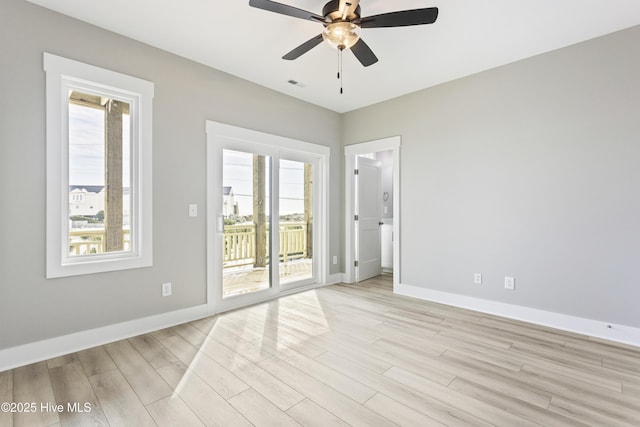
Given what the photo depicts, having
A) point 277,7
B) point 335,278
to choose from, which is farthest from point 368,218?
point 277,7

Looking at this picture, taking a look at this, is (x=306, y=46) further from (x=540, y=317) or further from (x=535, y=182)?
(x=540, y=317)

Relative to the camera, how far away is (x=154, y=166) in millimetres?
2984

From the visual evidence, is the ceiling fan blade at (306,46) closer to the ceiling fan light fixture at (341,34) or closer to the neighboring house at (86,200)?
the ceiling fan light fixture at (341,34)

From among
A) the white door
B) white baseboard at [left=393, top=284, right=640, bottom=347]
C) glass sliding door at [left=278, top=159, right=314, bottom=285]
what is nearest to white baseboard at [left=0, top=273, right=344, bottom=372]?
glass sliding door at [left=278, top=159, right=314, bottom=285]

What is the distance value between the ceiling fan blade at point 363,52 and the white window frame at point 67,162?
6.68ft

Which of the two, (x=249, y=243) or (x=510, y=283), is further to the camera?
(x=249, y=243)

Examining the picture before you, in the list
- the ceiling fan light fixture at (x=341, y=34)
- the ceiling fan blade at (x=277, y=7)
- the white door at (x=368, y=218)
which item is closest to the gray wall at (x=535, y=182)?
the white door at (x=368, y=218)

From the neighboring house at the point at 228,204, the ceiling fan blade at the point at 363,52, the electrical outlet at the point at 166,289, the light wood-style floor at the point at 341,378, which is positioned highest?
the ceiling fan blade at the point at 363,52

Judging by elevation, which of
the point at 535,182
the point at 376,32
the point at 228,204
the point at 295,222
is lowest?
the point at 295,222

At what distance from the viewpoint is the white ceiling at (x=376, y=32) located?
237 cm

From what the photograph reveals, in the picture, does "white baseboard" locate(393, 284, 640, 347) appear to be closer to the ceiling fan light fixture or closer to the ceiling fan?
the ceiling fan

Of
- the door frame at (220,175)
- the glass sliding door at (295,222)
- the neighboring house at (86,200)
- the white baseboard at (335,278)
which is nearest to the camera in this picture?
the neighboring house at (86,200)

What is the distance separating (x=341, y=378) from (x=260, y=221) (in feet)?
7.62

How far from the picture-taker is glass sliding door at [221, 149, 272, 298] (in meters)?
3.62
